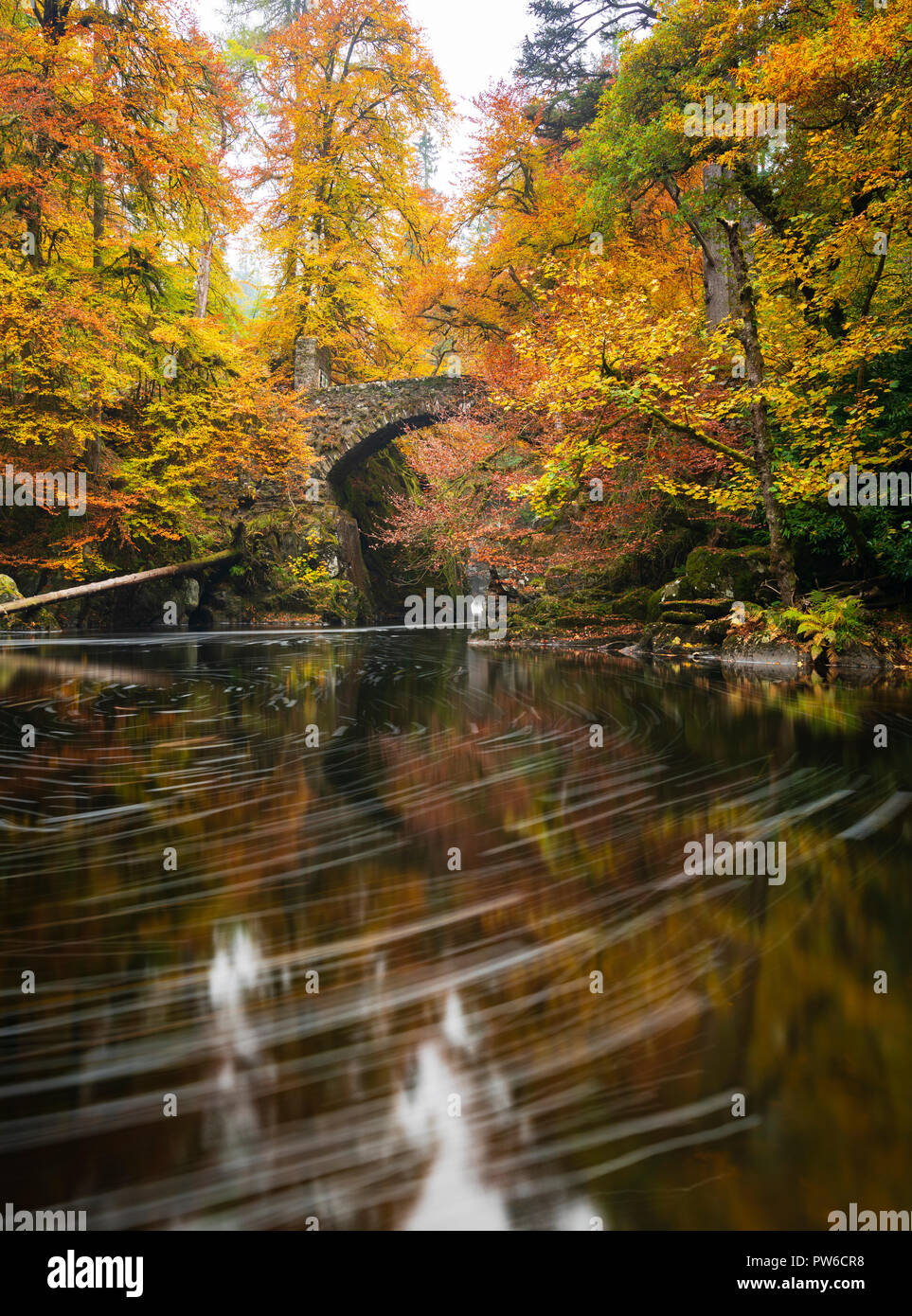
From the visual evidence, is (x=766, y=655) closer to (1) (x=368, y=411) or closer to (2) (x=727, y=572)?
(2) (x=727, y=572)

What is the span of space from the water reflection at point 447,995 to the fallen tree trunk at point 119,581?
12030 millimetres

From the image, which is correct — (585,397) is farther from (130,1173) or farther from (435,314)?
(435,314)

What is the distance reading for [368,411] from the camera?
74.8 feet

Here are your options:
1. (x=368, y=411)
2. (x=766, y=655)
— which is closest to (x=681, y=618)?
(x=766, y=655)

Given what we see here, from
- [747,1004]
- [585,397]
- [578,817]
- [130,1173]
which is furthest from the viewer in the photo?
[585,397]

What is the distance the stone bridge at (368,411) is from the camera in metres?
22.3

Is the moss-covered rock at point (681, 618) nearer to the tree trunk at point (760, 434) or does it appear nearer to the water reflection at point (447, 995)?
the tree trunk at point (760, 434)

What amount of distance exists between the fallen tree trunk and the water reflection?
12030mm

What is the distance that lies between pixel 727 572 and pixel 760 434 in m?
2.70
